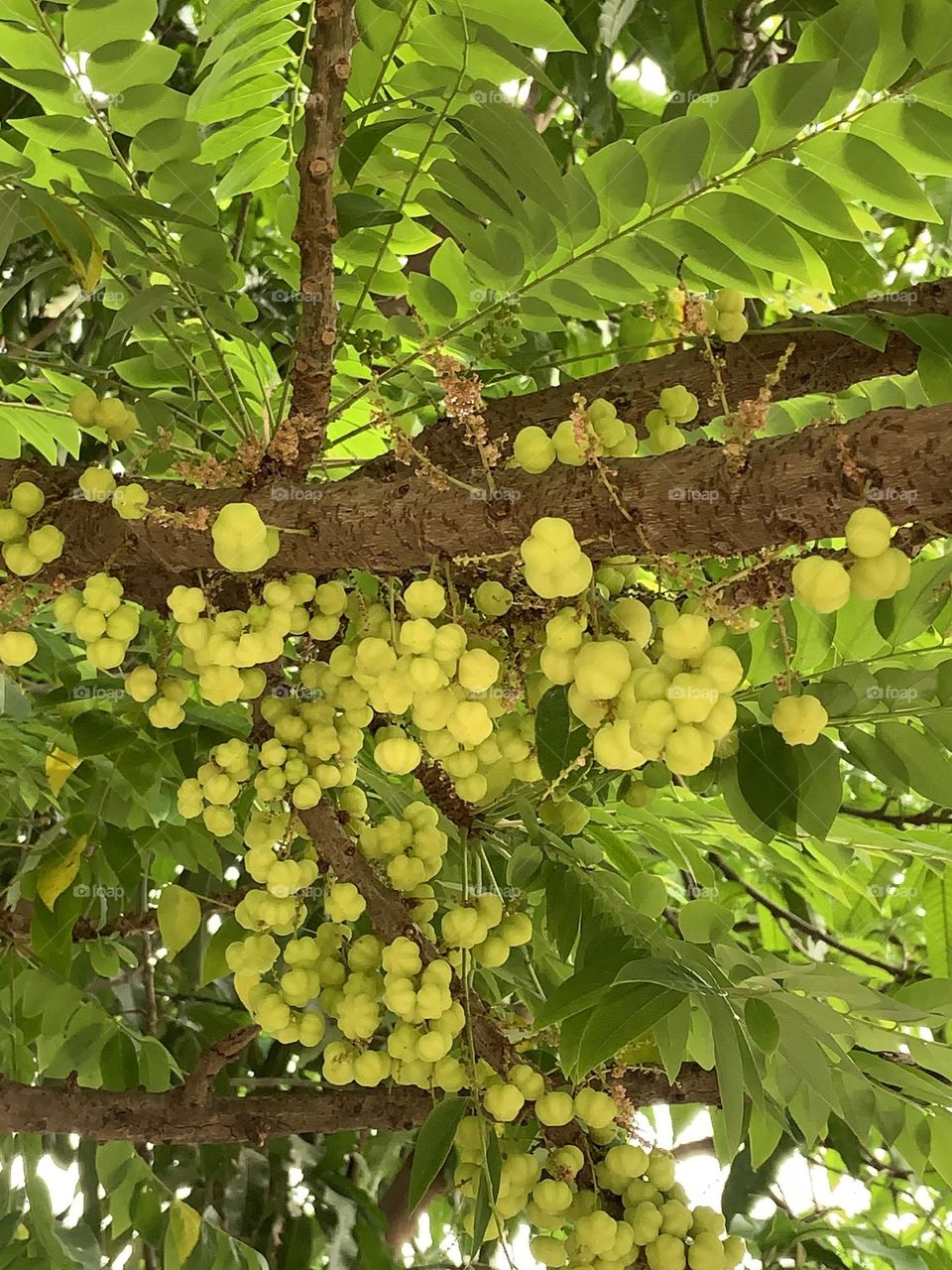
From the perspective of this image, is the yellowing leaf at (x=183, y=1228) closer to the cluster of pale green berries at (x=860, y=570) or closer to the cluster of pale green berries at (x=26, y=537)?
the cluster of pale green berries at (x=26, y=537)

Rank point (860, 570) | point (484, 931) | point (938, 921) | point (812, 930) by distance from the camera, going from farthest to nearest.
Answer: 1. point (812, 930)
2. point (938, 921)
3. point (484, 931)
4. point (860, 570)

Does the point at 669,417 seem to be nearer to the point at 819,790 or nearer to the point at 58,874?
the point at 819,790

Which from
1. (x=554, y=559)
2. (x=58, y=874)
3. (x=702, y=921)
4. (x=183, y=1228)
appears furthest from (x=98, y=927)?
(x=554, y=559)

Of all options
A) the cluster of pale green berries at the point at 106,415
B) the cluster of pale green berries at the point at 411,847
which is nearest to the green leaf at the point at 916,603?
the cluster of pale green berries at the point at 411,847

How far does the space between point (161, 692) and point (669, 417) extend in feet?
1.79

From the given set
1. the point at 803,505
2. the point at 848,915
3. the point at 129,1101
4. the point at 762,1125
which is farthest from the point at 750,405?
the point at 848,915

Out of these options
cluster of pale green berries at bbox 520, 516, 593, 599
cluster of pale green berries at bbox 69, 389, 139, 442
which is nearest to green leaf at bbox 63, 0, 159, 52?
cluster of pale green berries at bbox 69, 389, 139, 442

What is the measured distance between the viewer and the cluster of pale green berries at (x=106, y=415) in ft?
3.23

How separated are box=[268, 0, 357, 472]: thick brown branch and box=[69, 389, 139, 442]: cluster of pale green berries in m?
0.18

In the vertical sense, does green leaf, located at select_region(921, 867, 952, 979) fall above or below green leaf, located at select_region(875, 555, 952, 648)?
below

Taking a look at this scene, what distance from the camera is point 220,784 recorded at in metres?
1.01

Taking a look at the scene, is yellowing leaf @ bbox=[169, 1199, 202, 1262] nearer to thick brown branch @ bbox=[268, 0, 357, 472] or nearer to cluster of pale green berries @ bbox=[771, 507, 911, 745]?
thick brown branch @ bbox=[268, 0, 357, 472]

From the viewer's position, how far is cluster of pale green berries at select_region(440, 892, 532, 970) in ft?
3.32

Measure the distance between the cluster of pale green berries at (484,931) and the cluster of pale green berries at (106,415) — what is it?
548 millimetres
